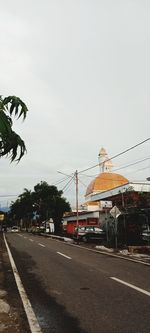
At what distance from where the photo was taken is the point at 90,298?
853cm

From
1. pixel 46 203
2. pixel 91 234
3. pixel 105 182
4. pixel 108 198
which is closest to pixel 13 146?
pixel 91 234

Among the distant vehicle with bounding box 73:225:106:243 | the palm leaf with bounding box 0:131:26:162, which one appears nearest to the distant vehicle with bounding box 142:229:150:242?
the distant vehicle with bounding box 73:225:106:243

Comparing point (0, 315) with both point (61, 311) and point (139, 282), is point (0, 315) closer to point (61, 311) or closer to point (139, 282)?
point (61, 311)

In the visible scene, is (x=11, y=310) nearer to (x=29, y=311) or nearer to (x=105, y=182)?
(x=29, y=311)

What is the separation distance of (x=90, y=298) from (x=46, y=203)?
233ft

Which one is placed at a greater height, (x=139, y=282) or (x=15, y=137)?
(x=15, y=137)

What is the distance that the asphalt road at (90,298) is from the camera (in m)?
6.35

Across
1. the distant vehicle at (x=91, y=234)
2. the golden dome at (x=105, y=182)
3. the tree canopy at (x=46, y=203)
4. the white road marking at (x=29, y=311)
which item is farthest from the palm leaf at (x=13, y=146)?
the golden dome at (x=105, y=182)

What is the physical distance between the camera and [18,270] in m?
14.0

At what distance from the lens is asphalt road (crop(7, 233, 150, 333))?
635 centimetres

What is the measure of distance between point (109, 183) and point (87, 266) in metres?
61.3

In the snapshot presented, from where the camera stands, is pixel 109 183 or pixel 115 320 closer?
pixel 115 320

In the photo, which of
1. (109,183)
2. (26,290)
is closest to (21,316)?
(26,290)

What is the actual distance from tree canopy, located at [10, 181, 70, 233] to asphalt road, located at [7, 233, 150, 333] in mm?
58797
